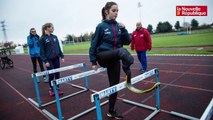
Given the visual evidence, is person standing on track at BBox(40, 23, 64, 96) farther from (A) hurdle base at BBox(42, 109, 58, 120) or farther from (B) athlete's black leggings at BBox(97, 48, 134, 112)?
(B) athlete's black leggings at BBox(97, 48, 134, 112)

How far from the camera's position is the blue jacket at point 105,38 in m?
2.32

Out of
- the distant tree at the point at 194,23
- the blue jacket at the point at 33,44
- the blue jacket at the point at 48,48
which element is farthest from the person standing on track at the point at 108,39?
the distant tree at the point at 194,23

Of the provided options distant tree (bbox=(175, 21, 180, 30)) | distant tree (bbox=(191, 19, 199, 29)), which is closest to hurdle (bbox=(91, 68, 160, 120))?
distant tree (bbox=(191, 19, 199, 29))

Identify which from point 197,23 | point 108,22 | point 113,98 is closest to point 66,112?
point 113,98

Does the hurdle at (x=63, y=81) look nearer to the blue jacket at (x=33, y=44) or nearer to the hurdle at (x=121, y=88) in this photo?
the hurdle at (x=121, y=88)

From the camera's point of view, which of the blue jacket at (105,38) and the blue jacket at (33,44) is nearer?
the blue jacket at (105,38)

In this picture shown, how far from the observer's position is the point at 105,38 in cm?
232

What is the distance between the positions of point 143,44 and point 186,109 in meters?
3.27

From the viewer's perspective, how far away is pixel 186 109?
3137 mm

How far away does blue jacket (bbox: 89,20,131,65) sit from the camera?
2.32 meters

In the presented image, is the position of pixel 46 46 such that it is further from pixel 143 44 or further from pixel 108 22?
pixel 143 44

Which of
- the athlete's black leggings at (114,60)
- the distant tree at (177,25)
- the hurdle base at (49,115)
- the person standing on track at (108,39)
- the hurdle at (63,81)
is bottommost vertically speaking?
the hurdle base at (49,115)

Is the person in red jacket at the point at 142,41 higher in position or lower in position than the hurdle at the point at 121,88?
higher

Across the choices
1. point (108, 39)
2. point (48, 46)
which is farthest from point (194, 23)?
point (108, 39)
